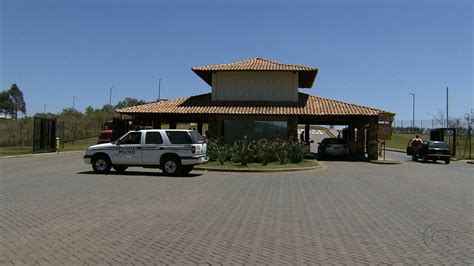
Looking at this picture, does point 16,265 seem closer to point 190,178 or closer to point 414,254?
point 414,254

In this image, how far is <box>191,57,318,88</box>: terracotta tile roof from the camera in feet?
104

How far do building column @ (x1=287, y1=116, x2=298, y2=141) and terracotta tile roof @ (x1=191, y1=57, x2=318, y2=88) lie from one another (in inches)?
134

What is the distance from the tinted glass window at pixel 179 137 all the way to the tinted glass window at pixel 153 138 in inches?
15.5

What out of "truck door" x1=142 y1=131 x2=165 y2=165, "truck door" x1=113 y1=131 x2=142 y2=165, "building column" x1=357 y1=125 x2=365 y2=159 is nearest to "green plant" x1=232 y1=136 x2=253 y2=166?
"truck door" x1=142 y1=131 x2=165 y2=165

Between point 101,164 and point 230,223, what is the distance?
11995 mm

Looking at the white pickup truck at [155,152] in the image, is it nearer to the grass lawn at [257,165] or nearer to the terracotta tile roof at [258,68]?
the grass lawn at [257,165]

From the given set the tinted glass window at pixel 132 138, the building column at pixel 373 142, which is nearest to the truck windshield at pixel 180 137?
the tinted glass window at pixel 132 138

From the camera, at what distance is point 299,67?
105 ft

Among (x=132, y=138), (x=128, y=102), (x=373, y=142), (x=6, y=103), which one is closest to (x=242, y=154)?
(x=132, y=138)

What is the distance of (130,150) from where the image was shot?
19.1 m

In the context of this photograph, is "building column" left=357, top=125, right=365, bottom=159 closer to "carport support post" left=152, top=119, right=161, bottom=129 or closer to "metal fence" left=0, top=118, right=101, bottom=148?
"carport support post" left=152, top=119, right=161, bottom=129

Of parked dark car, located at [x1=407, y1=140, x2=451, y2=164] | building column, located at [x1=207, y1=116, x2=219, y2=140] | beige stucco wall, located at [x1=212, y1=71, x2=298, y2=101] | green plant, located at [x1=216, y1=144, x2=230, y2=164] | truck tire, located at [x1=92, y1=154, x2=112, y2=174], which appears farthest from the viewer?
beige stucco wall, located at [x1=212, y1=71, x2=298, y2=101]

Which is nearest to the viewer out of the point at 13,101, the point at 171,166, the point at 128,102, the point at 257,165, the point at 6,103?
the point at 171,166

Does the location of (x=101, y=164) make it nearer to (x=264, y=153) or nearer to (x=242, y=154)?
(x=242, y=154)
